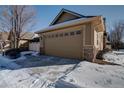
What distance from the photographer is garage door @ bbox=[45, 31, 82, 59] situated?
9.69m

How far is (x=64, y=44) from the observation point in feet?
35.5

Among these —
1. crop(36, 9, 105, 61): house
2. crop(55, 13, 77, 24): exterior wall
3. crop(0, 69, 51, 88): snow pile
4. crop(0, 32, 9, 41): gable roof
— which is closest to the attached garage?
crop(36, 9, 105, 61): house

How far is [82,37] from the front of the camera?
9305 millimetres

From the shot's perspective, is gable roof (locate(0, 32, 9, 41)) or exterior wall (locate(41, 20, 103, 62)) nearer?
exterior wall (locate(41, 20, 103, 62))

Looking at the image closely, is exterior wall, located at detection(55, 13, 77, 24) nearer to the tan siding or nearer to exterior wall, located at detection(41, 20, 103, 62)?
exterior wall, located at detection(41, 20, 103, 62)

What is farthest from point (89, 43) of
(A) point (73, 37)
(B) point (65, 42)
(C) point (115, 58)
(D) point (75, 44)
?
(C) point (115, 58)

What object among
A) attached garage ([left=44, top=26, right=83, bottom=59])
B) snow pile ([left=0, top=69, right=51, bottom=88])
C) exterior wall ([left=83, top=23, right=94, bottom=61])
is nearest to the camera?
snow pile ([left=0, top=69, right=51, bottom=88])

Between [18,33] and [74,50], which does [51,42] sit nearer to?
[74,50]

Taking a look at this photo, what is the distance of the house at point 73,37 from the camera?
8.85m

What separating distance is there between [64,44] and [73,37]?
3.95 feet

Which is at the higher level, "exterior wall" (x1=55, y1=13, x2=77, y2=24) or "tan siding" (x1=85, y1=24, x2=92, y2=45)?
"exterior wall" (x1=55, y1=13, x2=77, y2=24)

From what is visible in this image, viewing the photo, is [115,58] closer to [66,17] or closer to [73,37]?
[73,37]
